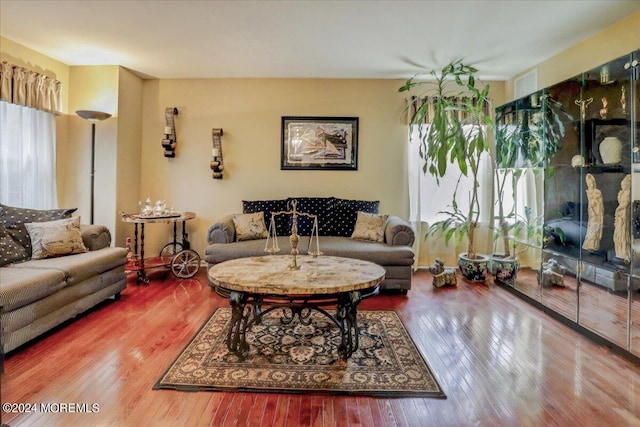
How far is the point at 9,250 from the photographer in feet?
9.23

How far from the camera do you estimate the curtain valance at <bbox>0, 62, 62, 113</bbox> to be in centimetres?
333

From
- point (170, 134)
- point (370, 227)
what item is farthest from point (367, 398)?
point (170, 134)

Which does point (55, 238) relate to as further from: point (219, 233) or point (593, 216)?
point (593, 216)

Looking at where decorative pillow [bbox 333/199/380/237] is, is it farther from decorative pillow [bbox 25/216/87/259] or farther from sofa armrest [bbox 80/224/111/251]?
decorative pillow [bbox 25/216/87/259]

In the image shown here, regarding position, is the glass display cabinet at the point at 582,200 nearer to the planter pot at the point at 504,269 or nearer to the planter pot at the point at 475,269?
the planter pot at the point at 504,269

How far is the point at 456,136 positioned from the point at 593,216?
1.74 m

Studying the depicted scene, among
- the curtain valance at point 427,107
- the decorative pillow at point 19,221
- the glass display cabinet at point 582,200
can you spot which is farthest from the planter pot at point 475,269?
the decorative pillow at point 19,221

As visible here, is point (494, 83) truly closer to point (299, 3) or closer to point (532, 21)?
point (532, 21)

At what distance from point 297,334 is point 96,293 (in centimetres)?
193

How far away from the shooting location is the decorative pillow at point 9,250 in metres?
2.76

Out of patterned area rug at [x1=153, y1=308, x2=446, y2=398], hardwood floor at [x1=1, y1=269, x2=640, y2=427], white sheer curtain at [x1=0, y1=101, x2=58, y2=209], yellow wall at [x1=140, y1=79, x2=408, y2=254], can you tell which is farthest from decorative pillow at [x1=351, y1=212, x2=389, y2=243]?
white sheer curtain at [x1=0, y1=101, x2=58, y2=209]

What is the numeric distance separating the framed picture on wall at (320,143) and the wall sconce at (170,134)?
→ 1530mm

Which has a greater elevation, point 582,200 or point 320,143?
point 320,143

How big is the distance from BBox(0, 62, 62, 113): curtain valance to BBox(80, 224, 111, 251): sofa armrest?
153 cm
